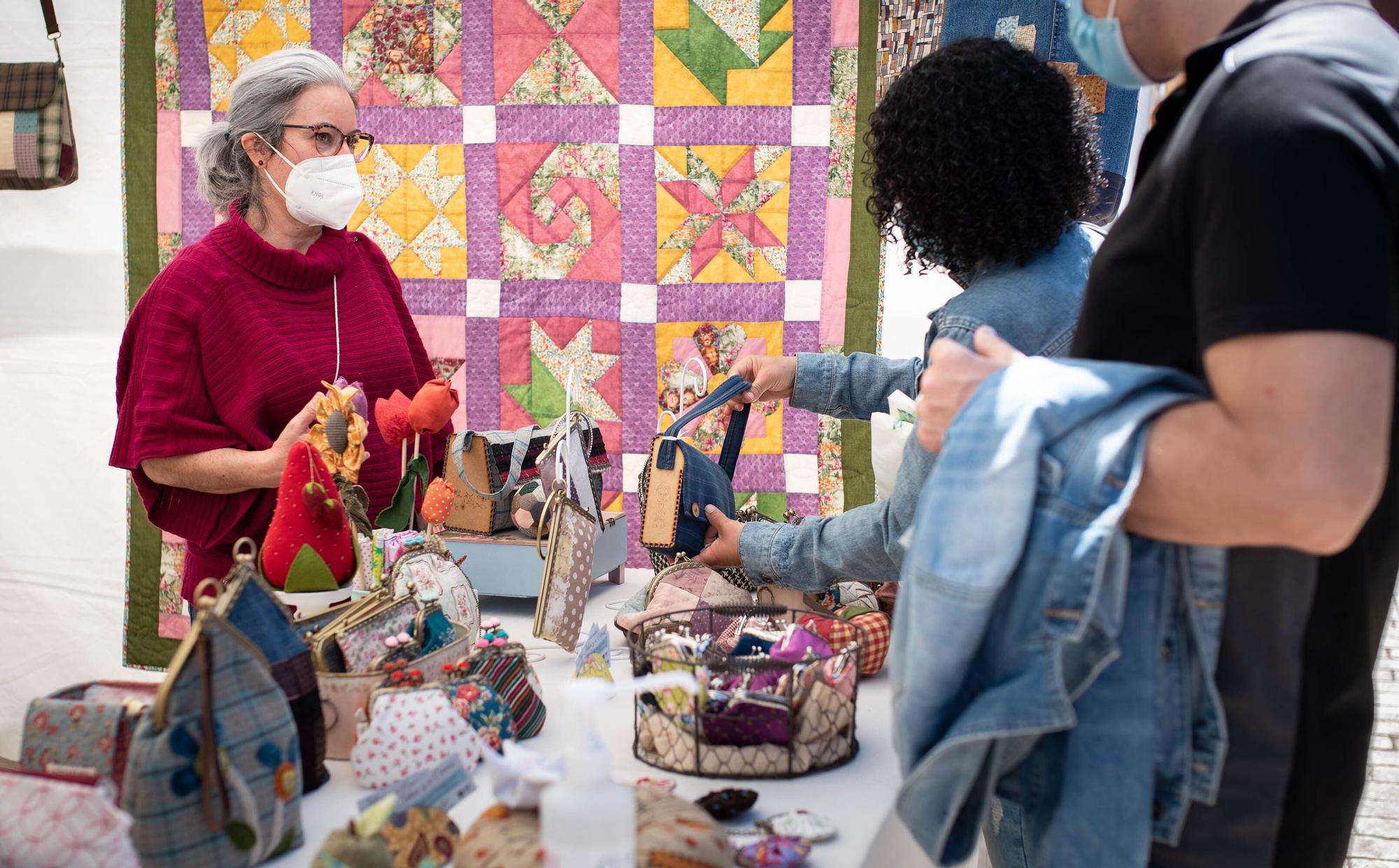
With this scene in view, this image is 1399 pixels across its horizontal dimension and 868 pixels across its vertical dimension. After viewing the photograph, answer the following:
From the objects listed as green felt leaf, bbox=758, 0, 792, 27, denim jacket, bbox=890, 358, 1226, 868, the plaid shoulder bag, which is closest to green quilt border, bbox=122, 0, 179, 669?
the plaid shoulder bag

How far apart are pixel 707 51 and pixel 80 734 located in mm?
2716

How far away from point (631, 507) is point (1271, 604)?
2482mm

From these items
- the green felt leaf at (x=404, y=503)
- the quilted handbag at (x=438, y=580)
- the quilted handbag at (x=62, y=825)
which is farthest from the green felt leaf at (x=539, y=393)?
the quilted handbag at (x=62, y=825)

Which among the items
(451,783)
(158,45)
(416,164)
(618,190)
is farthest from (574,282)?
(451,783)

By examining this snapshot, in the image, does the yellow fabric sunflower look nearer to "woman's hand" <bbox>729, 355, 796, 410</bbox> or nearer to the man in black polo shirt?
"woman's hand" <bbox>729, 355, 796, 410</bbox>

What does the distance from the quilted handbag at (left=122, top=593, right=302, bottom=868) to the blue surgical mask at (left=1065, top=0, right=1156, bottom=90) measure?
105 cm

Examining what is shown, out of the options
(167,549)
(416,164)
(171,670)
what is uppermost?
(416,164)

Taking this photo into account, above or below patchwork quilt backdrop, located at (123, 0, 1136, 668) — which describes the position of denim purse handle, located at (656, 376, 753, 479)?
below

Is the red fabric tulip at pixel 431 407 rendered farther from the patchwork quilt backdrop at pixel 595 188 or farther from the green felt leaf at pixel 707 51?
the green felt leaf at pixel 707 51

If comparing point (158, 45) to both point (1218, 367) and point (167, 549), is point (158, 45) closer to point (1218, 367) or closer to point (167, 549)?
point (167, 549)

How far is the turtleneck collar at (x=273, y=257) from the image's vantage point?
2070mm

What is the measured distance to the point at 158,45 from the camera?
3320mm

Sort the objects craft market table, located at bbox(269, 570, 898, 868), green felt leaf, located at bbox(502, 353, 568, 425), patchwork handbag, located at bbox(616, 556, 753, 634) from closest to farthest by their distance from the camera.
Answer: craft market table, located at bbox(269, 570, 898, 868) → patchwork handbag, located at bbox(616, 556, 753, 634) → green felt leaf, located at bbox(502, 353, 568, 425)

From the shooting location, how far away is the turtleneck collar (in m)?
2.07
